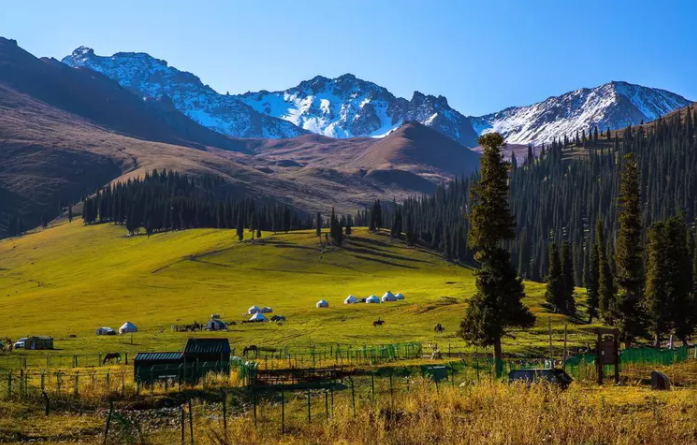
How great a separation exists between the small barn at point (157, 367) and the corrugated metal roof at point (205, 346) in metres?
1.10

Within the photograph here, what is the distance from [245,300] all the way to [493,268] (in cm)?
9184

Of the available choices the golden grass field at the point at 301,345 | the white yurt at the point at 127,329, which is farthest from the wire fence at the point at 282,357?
the white yurt at the point at 127,329

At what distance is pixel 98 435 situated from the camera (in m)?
24.2

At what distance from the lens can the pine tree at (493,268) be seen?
48.5m

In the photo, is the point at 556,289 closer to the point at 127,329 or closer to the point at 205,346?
the point at 127,329

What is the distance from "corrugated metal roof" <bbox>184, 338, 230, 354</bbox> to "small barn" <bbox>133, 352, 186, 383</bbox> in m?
1.10

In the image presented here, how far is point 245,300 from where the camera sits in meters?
134

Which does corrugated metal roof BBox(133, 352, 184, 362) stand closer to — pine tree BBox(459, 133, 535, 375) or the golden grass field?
the golden grass field

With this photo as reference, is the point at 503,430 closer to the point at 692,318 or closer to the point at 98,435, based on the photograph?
the point at 98,435

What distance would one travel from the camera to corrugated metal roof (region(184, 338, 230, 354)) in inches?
1899

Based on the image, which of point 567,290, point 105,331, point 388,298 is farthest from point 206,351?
point 388,298

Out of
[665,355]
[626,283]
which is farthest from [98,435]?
[626,283]

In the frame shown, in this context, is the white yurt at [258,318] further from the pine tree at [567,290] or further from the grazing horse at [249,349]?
the pine tree at [567,290]

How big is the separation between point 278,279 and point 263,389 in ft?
443
